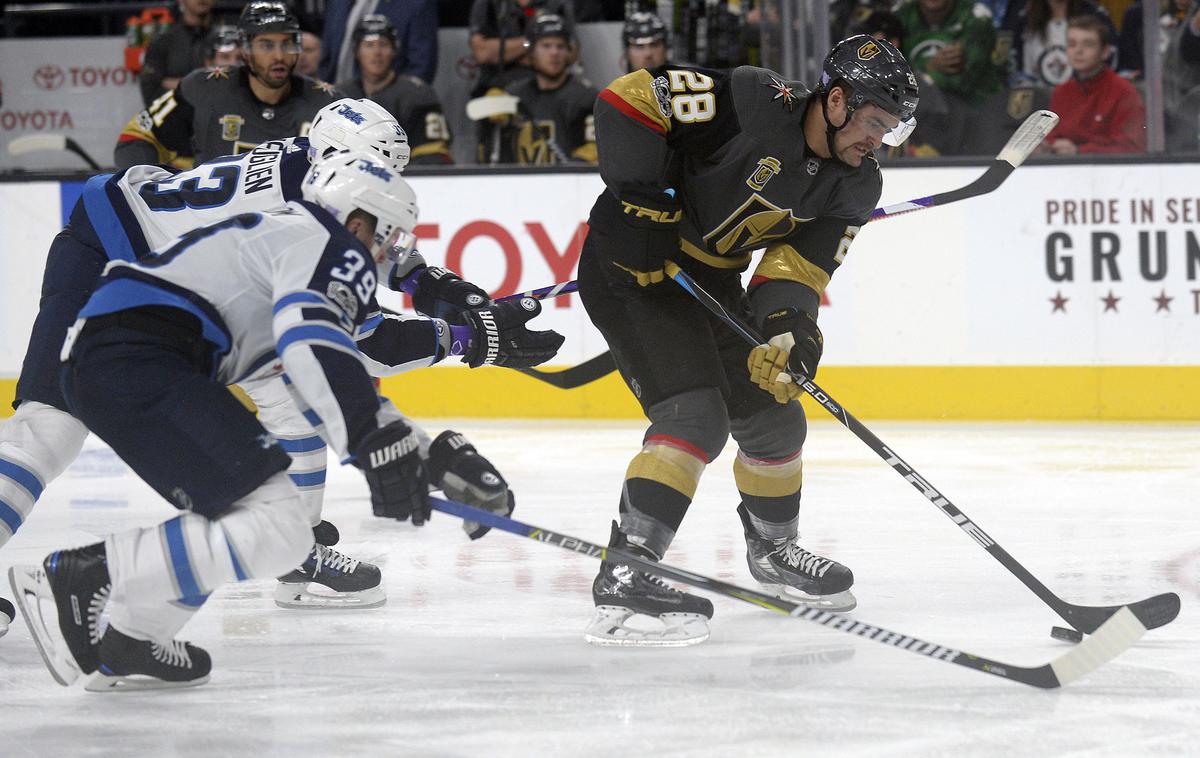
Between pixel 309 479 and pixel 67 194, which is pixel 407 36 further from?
pixel 309 479

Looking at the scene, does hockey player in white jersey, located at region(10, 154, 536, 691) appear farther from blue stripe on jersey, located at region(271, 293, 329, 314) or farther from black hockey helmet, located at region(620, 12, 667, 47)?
black hockey helmet, located at region(620, 12, 667, 47)

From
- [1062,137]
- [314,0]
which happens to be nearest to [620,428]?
[1062,137]

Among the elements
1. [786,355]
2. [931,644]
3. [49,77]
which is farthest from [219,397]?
[49,77]

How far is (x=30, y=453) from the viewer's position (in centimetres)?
295

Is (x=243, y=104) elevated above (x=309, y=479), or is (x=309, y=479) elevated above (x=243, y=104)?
(x=243, y=104)

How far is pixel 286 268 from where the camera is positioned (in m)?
2.46

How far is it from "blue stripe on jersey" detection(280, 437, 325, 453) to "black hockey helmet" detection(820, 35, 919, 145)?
131 centimetres

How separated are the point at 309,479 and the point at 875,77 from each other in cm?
145

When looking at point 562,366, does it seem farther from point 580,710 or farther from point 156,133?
point 580,710

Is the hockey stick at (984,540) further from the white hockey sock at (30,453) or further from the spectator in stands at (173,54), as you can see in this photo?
the spectator in stands at (173,54)

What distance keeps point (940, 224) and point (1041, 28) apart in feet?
2.89

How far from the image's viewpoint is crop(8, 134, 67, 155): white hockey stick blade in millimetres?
6164

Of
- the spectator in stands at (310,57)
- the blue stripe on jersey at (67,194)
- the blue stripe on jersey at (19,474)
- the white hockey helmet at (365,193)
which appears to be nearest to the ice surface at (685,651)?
the blue stripe on jersey at (19,474)

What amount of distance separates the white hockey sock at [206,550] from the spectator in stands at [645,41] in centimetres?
382
